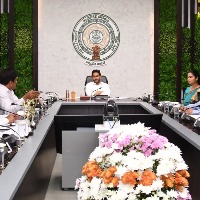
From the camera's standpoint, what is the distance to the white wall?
33.1ft

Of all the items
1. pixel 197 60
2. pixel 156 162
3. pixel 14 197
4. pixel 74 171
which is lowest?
pixel 74 171

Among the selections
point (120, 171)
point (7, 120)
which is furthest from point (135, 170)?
point (7, 120)

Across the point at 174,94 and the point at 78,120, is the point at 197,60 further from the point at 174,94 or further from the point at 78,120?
the point at 78,120

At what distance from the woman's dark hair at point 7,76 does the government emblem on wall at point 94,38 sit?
15.0 ft

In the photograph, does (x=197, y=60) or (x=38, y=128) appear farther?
(x=197, y=60)

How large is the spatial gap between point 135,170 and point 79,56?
8595mm

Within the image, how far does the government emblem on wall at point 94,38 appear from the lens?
10.2 meters

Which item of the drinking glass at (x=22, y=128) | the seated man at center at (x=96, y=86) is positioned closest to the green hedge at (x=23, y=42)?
the seated man at center at (x=96, y=86)

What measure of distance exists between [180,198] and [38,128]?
102 inches

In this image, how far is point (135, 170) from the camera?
5.52ft

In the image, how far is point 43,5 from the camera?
10.0 meters

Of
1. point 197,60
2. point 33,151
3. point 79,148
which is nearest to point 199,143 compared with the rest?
point 33,151

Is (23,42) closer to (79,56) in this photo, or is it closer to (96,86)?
(79,56)

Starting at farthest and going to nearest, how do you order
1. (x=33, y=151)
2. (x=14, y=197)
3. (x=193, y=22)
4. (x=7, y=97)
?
(x=193, y=22)
(x=7, y=97)
(x=33, y=151)
(x=14, y=197)
